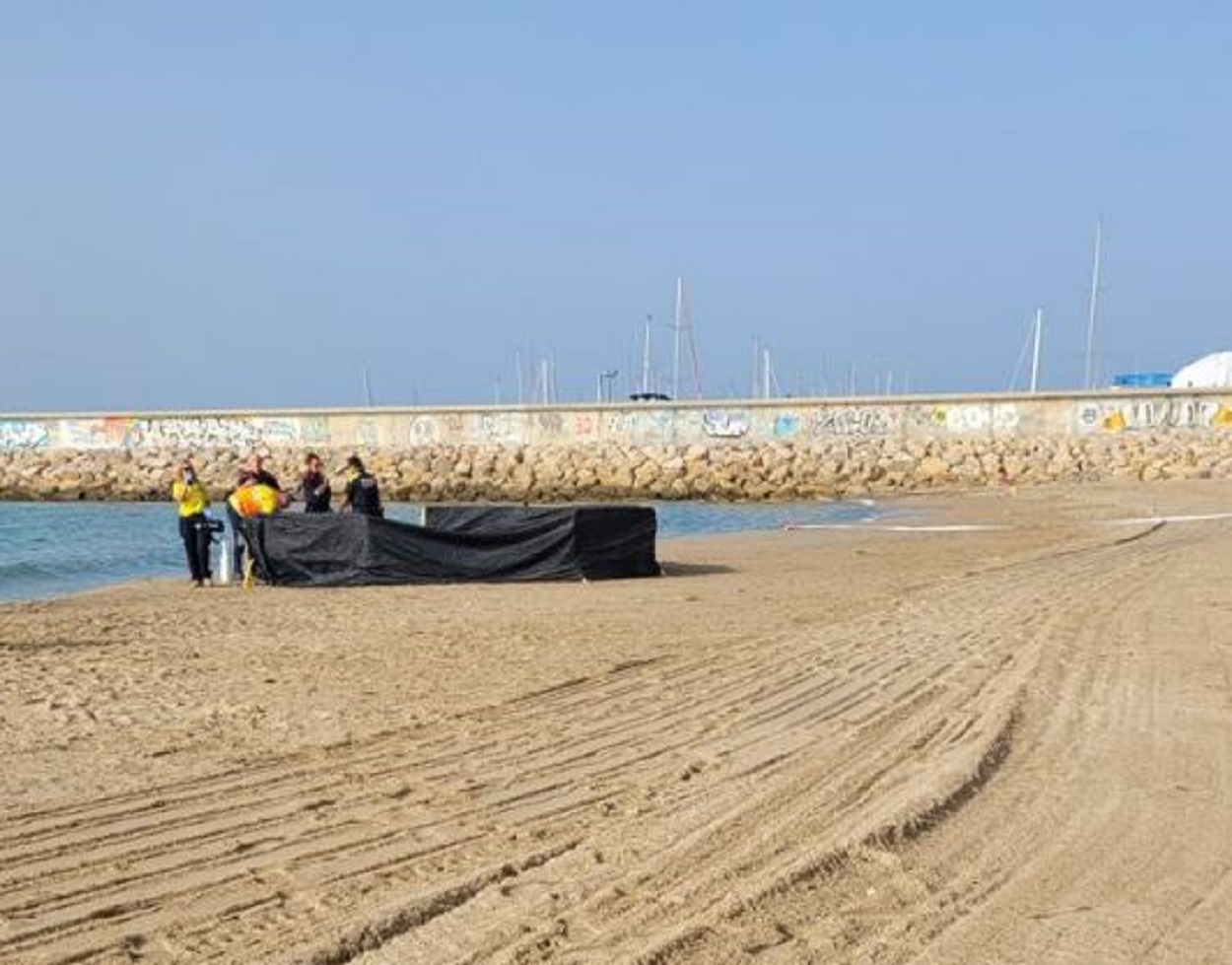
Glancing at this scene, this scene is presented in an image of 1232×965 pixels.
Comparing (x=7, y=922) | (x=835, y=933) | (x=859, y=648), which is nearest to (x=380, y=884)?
(x=7, y=922)

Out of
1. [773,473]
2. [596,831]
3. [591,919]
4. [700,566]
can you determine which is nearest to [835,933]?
[591,919]

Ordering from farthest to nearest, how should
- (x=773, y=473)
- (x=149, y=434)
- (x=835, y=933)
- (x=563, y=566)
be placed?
(x=149, y=434) → (x=773, y=473) → (x=563, y=566) → (x=835, y=933)

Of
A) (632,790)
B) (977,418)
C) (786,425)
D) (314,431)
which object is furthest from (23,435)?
(632,790)

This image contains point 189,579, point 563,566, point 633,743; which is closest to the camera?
point 633,743

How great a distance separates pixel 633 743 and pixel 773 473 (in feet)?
135

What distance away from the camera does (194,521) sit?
714 inches

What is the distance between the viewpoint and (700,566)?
20.3m

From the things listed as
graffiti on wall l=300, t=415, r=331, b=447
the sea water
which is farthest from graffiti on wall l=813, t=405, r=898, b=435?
graffiti on wall l=300, t=415, r=331, b=447

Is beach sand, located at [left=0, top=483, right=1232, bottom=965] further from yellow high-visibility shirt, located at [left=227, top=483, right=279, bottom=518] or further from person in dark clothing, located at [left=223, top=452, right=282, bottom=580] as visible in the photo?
person in dark clothing, located at [left=223, top=452, right=282, bottom=580]

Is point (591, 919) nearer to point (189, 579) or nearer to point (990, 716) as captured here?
point (990, 716)

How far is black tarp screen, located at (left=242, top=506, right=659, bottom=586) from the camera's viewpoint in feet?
57.5

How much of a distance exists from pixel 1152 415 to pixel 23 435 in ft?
161

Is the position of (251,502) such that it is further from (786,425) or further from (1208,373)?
(1208,373)

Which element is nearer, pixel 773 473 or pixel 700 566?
pixel 700 566
